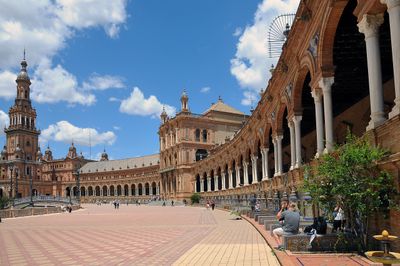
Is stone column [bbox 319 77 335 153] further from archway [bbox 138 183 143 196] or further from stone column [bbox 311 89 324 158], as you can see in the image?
archway [bbox 138 183 143 196]

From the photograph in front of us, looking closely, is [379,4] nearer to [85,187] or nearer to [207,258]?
[207,258]

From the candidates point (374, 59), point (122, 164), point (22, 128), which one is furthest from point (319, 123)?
point (22, 128)

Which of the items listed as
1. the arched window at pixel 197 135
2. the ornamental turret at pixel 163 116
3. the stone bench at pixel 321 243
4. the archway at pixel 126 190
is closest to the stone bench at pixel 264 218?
the stone bench at pixel 321 243

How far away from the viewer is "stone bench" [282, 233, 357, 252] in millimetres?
9688

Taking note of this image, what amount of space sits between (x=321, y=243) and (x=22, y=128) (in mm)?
131115

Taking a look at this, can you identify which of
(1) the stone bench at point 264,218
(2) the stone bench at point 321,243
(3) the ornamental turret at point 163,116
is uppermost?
(3) the ornamental turret at point 163,116

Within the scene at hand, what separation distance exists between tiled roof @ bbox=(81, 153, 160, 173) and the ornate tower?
1833 cm

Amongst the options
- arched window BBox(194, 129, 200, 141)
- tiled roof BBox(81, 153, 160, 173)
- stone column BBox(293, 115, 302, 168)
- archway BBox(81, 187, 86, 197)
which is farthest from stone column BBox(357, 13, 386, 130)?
archway BBox(81, 187, 86, 197)

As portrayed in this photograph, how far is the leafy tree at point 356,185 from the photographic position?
8.44 meters

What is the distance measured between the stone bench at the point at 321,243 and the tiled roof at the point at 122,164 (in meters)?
108

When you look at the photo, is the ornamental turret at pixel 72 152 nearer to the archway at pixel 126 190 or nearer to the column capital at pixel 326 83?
the archway at pixel 126 190

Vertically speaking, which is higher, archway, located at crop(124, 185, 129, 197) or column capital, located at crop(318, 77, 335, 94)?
column capital, located at crop(318, 77, 335, 94)

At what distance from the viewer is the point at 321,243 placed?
32.3ft

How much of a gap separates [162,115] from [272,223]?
85.8 metres
